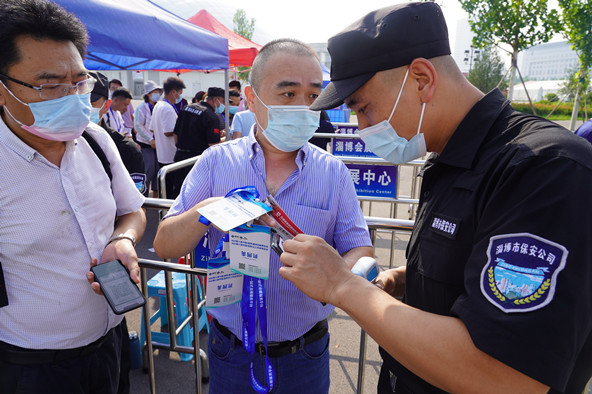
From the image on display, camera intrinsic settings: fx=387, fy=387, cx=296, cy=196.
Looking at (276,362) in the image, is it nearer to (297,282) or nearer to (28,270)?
(297,282)

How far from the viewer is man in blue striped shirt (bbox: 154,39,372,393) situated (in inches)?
65.0

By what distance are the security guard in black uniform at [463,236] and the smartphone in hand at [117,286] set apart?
0.82 metres

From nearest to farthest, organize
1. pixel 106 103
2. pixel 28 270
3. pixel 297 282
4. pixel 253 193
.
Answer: pixel 297 282 < pixel 253 193 < pixel 28 270 < pixel 106 103

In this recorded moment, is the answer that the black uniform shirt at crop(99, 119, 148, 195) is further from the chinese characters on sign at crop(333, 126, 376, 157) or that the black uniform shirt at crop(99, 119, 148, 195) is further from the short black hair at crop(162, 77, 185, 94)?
the short black hair at crop(162, 77, 185, 94)

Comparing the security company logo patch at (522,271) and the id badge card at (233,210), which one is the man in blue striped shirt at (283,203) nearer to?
the id badge card at (233,210)

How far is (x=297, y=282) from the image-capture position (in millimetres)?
1189

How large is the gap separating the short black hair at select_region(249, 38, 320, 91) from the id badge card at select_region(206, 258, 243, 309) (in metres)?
0.92

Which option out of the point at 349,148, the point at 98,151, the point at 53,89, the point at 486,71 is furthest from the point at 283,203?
the point at 486,71

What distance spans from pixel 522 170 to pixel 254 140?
3.96 ft

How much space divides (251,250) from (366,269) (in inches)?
15.8

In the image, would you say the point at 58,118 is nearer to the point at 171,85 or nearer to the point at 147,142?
the point at 171,85

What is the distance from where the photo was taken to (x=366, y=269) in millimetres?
1324

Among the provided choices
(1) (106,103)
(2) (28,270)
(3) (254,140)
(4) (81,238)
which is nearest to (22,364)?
(2) (28,270)

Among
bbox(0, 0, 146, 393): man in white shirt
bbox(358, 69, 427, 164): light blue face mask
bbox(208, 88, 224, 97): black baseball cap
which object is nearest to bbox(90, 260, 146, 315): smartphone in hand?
bbox(0, 0, 146, 393): man in white shirt
